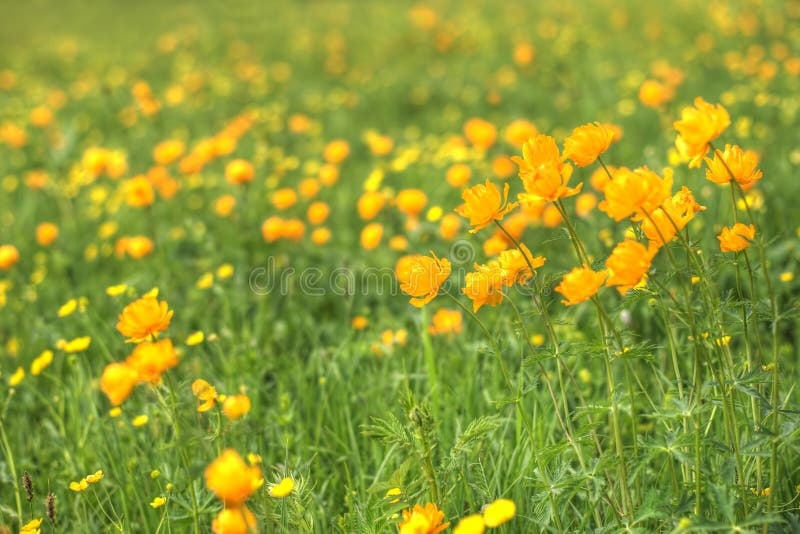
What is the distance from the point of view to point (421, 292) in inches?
50.1

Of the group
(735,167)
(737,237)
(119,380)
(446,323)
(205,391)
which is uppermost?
(735,167)

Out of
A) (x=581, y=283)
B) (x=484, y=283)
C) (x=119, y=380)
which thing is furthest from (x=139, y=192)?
(x=581, y=283)

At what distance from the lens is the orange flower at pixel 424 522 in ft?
3.71

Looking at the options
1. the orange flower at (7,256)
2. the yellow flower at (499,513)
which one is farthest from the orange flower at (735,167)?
the orange flower at (7,256)

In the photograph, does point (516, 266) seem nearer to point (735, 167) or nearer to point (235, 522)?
point (735, 167)

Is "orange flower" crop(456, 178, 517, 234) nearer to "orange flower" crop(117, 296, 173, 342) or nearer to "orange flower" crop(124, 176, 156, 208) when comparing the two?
"orange flower" crop(117, 296, 173, 342)

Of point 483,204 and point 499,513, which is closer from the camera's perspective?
point 499,513

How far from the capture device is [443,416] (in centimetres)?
185

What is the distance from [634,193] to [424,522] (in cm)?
58

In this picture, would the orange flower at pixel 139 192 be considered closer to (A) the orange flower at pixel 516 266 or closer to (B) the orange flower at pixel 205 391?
(B) the orange flower at pixel 205 391

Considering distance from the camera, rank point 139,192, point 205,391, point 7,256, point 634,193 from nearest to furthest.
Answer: point 634,193, point 205,391, point 7,256, point 139,192

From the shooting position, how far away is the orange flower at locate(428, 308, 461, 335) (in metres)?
2.30

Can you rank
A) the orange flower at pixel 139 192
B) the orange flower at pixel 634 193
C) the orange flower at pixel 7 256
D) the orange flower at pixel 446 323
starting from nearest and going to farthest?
the orange flower at pixel 634 193, the orange flower at pixel 446 323, the orange flower at pixel 7 256, the orange flower at pixel 139 192

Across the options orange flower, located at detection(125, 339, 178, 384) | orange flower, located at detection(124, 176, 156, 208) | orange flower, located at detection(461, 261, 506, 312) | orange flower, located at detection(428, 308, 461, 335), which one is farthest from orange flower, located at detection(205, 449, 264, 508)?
orange flower, located at detection(124, 176, 156, 208)
